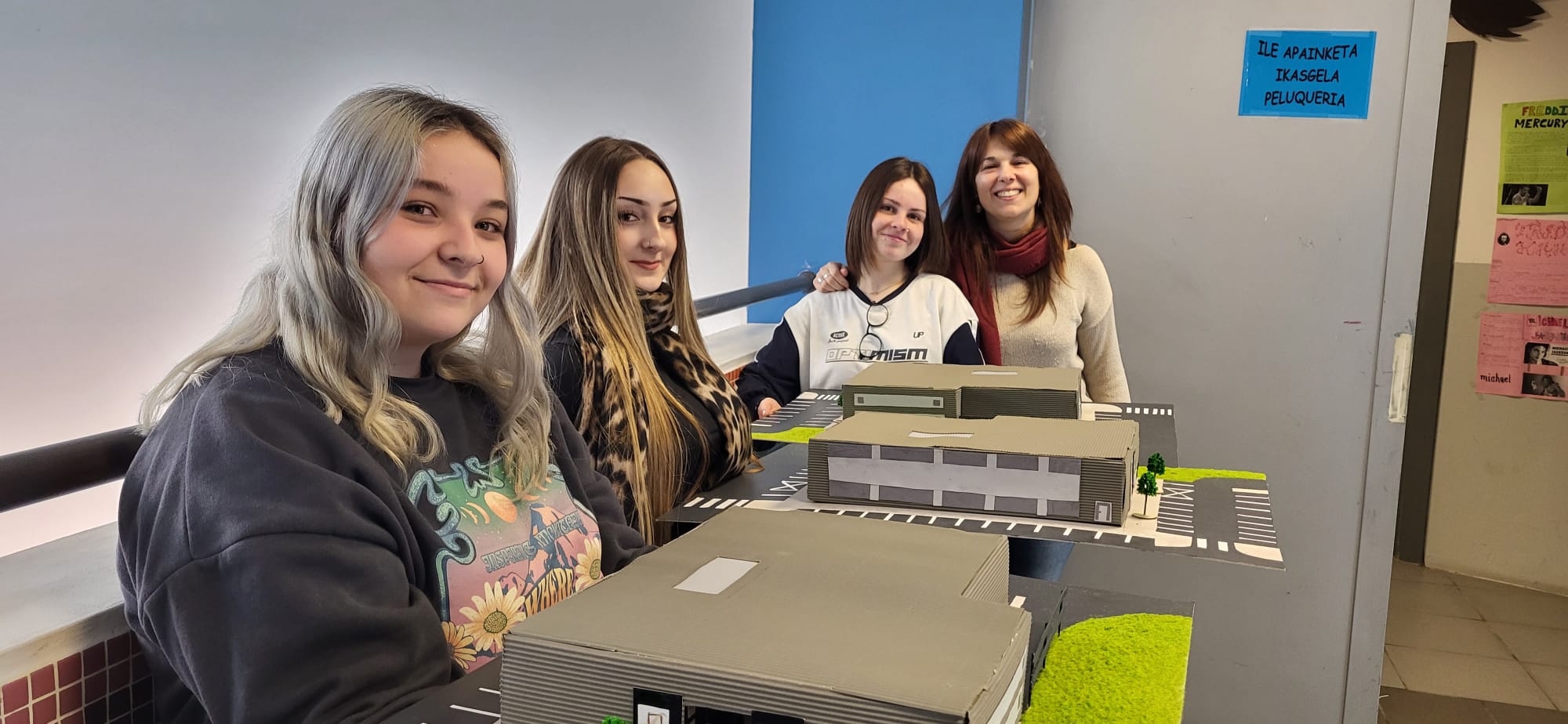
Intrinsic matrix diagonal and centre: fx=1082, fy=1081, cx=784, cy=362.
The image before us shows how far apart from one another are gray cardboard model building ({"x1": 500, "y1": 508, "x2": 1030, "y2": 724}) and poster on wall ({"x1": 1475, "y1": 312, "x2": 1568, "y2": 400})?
12.5ft

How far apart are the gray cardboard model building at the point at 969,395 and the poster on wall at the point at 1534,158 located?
291 cm

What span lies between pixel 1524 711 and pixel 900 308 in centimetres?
212

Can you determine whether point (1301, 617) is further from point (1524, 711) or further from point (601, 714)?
point (601, 714)

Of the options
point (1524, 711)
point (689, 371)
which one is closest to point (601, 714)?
point (689, 371)

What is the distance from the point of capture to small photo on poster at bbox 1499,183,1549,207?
370cm

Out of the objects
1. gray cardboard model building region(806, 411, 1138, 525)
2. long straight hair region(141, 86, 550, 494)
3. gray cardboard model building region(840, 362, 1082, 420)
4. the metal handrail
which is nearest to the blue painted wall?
gray cardboard model building region(840, 362, 1082, 420)

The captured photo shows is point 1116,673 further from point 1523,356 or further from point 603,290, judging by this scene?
point 1523,356

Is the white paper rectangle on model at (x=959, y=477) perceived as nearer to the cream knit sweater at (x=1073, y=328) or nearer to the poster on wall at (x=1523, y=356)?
the cream knit sweater at (x=1073, y=328)

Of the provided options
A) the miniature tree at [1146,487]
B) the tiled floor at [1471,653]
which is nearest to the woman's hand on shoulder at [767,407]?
the miniature tree at [1146,487]

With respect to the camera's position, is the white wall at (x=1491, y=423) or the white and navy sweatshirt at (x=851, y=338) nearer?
the white and navy sweatshirt at (x=851, y=338)

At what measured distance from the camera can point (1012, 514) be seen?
1.36m

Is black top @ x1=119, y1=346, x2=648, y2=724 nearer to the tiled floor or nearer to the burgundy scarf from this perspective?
the burgundy scarf

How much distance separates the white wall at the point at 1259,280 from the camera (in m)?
2.54

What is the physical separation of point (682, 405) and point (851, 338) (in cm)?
73
